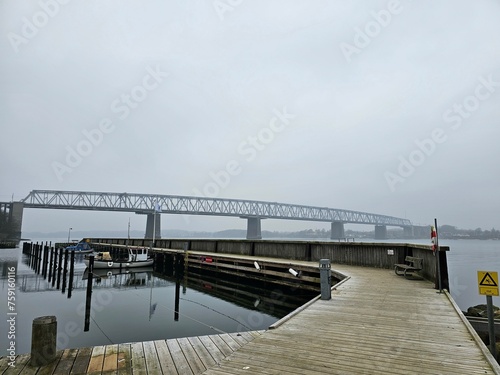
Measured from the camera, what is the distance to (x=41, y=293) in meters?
20.0

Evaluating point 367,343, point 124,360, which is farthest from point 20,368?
point 367,343

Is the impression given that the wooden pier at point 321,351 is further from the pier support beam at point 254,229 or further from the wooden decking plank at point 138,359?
the pier support beam at point 254,229

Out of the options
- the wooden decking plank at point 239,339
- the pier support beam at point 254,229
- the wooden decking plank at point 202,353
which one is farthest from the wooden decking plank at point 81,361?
the pier support beam at point 254,229

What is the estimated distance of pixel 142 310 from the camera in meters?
14.7

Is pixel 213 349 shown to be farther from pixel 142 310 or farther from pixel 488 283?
pixel 142 310

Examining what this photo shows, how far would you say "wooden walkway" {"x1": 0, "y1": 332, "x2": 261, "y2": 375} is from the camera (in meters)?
4.50

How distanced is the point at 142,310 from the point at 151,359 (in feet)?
36.0

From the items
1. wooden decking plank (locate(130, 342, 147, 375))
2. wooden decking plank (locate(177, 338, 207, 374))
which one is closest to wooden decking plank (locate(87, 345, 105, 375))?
wooden decking plank (locate(130, 342, 147, 375))

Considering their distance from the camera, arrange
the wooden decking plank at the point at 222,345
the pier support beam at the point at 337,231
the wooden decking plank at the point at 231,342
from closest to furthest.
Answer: the wooden decking plank at the point at 222,345 < the wooden decking plank at the point at 231,342 < the pier support beam at the point at 337,231

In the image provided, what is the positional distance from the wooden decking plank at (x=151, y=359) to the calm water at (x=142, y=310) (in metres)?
2.46

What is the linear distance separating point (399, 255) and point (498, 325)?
18.8 feet

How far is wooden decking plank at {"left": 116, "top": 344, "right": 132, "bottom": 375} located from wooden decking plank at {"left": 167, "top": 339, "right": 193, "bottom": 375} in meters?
0.65

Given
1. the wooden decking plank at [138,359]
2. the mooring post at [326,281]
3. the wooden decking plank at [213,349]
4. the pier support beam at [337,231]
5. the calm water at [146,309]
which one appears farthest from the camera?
the pier support beam at [337,231]

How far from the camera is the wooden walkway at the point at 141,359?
450 centimetres
